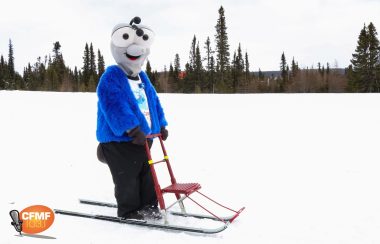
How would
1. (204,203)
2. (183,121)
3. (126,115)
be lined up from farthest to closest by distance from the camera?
(183,121) → (204,203) → (126,115)

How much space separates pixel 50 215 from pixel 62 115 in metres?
7.40

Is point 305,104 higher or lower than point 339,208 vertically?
higher

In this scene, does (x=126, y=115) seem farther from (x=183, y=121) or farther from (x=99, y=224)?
(x=183, y=121)

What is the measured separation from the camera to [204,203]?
4.45 metres

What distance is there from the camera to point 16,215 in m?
3.40

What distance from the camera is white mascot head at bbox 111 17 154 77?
12.5ft

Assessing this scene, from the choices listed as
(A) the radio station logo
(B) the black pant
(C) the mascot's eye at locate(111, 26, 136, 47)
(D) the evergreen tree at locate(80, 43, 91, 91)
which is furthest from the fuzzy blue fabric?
(D) the evergreen tree at locate(80, 43, 91, 91)

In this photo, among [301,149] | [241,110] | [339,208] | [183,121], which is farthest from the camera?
[241,110]

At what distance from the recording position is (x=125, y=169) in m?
3.75

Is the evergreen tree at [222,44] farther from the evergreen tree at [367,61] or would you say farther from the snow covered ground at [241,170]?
the snow covered ground at [241,170]

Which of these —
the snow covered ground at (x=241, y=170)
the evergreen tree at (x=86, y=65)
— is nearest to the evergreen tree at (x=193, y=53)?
the evergreen tree at (x=86, y=65)

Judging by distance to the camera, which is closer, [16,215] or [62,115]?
[16,215]

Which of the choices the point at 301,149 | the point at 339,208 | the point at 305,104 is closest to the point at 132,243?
the point at 339,208

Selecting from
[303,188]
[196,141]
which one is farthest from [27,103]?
[303,188]
